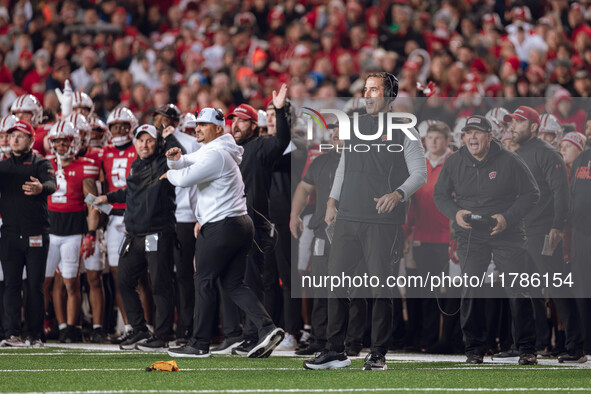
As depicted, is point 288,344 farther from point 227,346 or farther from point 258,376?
point 258,376

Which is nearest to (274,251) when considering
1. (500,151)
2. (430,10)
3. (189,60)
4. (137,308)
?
(137,308)

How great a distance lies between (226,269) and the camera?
981cm

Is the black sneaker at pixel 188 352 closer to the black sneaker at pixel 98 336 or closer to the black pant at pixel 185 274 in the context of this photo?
the black pant at pixel 185 274

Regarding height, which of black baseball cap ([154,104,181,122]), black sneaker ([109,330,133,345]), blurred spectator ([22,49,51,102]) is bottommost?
black sneaker ([109,330,133,345])

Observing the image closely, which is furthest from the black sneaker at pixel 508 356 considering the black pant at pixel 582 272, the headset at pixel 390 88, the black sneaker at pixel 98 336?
the black sneaker at pixel 98 336

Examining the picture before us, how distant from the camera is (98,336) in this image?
12.2m

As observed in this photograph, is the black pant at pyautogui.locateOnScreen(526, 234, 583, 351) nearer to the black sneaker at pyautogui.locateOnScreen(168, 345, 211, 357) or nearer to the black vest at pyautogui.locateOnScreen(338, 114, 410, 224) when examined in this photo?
the black vest at pyautogui.locateOnScreen(338, 114, 410, 224)

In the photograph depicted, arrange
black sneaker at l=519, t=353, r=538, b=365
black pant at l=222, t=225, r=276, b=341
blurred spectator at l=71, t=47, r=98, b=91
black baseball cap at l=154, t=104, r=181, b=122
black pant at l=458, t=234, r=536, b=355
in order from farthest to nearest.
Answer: blurred spectator at l=71, t=47, r=98, b=91 → black baseball cap at l=154, t=104, r=181, b=122 → black pant at l=222, t=225, r=276, b=341 → black pant at l=458, t=234, r=536, b=355 → black sneaker at l=519, t=353, r=538, b=365

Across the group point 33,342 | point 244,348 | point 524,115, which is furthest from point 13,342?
point 524,115

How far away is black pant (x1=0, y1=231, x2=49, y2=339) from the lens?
11.3 meters

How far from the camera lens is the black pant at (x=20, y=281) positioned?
11273 millimetres

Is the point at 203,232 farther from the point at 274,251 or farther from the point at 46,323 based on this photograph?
the point at 46,323

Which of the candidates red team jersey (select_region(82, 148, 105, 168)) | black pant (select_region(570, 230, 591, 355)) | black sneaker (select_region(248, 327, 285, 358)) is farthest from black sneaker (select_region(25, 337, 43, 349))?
black pant (select_region(570, 230, 591, 355))

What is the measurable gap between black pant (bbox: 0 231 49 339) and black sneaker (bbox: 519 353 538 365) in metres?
4.85
